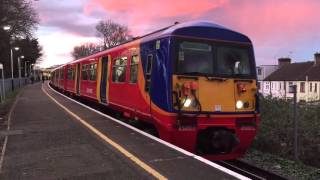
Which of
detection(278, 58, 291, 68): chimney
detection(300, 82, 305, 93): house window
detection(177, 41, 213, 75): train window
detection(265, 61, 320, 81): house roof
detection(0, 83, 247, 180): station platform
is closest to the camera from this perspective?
detection(0, 83, 247, 180): station platform

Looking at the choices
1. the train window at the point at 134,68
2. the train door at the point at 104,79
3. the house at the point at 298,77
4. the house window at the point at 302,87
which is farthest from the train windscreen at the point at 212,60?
the house window at the point at 302,87

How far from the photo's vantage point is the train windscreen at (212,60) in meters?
11.2

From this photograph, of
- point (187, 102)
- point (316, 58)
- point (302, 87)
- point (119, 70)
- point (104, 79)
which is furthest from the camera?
point (316, 58)

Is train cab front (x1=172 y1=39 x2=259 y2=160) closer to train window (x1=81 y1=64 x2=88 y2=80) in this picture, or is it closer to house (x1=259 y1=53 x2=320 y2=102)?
train window (x1=81 y1=64 x2=88 y2=80)

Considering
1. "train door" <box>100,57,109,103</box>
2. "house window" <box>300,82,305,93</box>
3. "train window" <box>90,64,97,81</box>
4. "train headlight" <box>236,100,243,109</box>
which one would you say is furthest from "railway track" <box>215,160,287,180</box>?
"house window" <box>300,82,305,93</box>

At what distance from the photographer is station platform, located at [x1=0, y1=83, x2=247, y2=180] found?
817 centimetres

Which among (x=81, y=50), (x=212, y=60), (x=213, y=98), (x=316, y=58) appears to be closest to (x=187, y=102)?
(x=213, y=98)

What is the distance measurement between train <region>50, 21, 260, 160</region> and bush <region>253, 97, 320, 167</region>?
373cm

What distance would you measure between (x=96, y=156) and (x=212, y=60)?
3.67m

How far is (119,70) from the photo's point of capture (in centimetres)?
1594

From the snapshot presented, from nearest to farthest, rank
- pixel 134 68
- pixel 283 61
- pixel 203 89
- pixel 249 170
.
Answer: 1. pixel 203 89
2. pixel 249 170
3. pixel 134 68
4. pixel 283 61

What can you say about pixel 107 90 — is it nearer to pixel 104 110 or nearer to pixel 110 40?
pixel 104 110

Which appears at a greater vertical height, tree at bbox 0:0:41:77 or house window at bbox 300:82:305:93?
tree at bbox 0:0:41:77

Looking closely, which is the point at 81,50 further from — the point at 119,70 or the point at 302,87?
the point at 119,70
